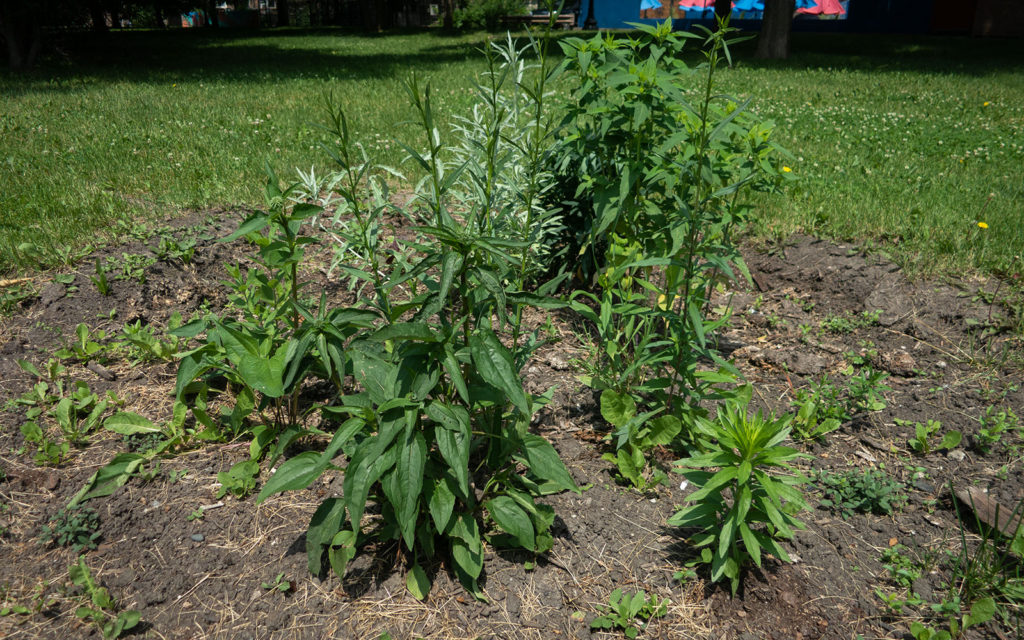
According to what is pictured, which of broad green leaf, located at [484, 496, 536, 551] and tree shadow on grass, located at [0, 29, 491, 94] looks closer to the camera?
broad green leaf, located at [484, 496, 536, 551]

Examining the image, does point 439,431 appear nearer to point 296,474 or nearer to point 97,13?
point 296,474

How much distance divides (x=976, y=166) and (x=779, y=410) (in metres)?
4.55

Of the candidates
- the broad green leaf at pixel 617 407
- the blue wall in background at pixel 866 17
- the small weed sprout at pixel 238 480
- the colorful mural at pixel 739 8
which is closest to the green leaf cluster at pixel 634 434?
the broad green leaf at pixel 617 407

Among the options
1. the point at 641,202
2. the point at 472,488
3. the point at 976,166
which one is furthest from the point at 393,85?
the point at 472,488

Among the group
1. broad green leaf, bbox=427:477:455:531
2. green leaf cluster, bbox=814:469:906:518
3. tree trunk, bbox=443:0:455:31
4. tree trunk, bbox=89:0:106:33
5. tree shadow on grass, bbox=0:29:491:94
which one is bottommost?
green leaf cluster, bbox=814:469:906:518

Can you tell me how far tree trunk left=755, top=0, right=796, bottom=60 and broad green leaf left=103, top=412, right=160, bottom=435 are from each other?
16.9 metres

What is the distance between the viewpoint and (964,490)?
2551 millimetres

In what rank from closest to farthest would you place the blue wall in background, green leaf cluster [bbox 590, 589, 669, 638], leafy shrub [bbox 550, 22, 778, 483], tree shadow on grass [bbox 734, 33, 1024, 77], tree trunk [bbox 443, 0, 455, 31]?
green leaf cluster [bbox 590, 589, 669, 638] < leafy shrub [bbox 550, 22, 778, 483] < tree shadow on grass [bbox 734, 33, 1024, 77] < the blue wall in background < tree trunk [bbox 443, 0, 455, 31]

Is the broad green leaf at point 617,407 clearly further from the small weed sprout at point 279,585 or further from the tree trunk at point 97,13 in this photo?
the tree trunk at point 97,13

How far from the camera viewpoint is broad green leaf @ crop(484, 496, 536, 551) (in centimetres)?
210

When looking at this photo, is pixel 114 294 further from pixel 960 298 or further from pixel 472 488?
pixel 960 298

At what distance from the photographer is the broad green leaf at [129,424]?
105 inches

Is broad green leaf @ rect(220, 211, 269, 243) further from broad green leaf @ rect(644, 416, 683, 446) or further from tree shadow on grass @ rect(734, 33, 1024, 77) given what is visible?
tree shadow on grass @ rect(734, 33, 1024, 77)

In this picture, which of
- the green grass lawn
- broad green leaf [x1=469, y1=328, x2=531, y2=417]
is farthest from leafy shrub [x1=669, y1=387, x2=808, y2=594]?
the green grass lawn
